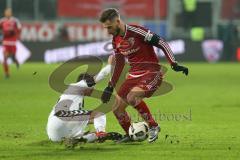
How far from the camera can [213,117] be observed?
50.4 feet

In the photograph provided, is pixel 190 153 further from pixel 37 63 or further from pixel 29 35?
pixel 29 35

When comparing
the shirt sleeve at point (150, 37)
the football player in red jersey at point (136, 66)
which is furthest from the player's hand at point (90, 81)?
the shirt sleeve at point (150, 37)

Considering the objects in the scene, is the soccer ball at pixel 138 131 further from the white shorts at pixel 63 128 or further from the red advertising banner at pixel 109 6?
the red advertising banner at pixel 109 6

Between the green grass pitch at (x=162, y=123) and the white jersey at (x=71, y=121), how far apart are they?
21 centimetres

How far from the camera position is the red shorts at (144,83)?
11109 millimetres

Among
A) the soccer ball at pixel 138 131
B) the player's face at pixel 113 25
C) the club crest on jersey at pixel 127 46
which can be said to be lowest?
the soccer ball at pixel 138 131

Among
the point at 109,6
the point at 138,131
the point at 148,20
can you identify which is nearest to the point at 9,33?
the point at 109,6

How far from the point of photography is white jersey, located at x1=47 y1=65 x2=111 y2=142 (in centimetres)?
1074

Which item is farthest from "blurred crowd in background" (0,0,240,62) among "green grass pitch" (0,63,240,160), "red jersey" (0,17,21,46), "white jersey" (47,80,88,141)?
"white jersey" (47,80,88,141)

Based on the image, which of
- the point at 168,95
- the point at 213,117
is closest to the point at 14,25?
the point at 168,95

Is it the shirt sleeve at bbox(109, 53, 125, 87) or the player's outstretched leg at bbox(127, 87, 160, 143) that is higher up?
the shirt sleeve at bbox(109, 53, 125, 87)

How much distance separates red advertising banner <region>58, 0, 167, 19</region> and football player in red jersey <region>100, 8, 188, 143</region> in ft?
92.2

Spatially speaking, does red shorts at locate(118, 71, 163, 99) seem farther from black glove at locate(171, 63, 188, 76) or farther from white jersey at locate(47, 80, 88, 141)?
white jersey at locate(47, 80, 88, 141)

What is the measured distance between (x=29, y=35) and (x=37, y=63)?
3.37 metres
